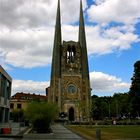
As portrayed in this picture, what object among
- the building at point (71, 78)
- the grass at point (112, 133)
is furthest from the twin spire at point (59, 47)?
the grass at point (112, 133)

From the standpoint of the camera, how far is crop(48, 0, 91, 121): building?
363 ft

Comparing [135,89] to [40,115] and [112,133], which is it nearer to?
[112,133]

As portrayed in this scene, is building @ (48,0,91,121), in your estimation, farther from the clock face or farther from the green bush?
the green bush

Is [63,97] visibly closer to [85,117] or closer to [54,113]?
[85,117]

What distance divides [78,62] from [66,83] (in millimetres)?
9252

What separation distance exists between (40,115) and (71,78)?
78.7m

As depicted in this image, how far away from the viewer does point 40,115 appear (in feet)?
120

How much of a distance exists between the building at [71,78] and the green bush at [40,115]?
69796mm

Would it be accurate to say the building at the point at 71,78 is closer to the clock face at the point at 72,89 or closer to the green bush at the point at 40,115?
the clock face at the point at 72,89

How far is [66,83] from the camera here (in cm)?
11412

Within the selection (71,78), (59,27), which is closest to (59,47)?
(59,27)

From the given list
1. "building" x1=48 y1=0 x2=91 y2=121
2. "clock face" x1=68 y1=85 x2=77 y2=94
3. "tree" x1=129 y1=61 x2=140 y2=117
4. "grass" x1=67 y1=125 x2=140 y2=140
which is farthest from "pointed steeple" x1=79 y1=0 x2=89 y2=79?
"tree" x1=129 y1=61 x2=140 y2=117

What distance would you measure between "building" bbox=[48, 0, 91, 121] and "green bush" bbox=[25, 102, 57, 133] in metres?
69.8

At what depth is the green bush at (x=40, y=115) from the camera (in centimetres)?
3619
